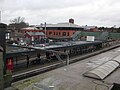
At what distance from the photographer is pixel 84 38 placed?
42.3 metres

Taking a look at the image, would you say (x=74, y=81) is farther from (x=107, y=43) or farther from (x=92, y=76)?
(x=107, y=43)

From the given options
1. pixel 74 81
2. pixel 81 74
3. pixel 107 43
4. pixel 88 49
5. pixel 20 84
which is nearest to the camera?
pixel 20 84

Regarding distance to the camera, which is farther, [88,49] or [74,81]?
[88,49]

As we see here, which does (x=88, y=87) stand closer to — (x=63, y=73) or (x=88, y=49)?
(x=63, y=73)

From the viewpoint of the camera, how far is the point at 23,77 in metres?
11.0

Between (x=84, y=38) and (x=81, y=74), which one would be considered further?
(x=84, y=38)

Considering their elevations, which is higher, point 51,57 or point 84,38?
point 84,38

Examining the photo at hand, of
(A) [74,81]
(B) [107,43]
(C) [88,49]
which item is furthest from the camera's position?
(B) [107,43]

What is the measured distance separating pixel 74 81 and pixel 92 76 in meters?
1.59

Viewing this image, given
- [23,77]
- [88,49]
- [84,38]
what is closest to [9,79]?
[23,77]

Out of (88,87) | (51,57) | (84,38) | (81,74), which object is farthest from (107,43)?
(88,87)

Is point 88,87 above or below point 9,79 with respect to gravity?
below

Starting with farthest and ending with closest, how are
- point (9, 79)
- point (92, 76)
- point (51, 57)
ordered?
point (51, 57), point (92, 76), point (9, 79)

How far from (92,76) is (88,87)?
189cm
